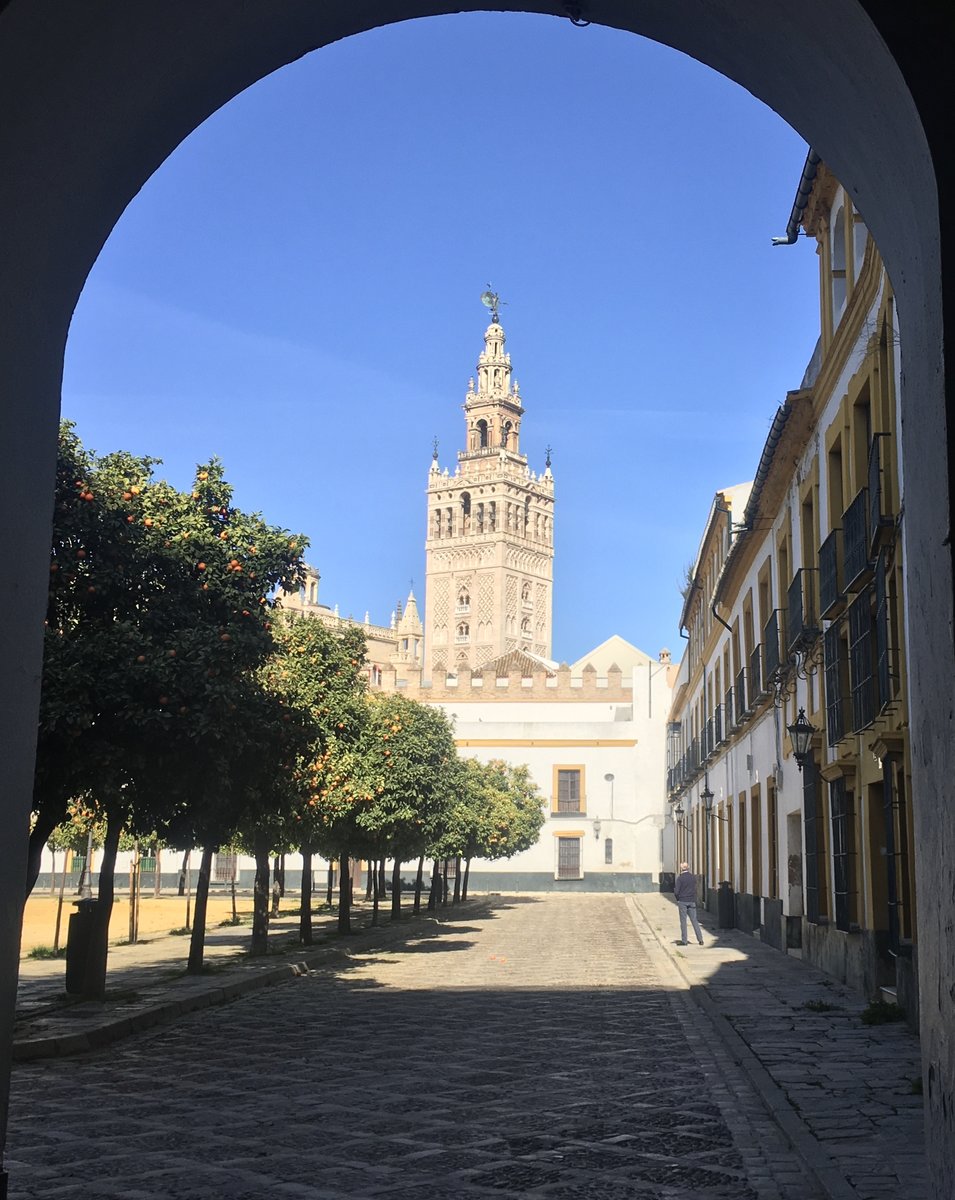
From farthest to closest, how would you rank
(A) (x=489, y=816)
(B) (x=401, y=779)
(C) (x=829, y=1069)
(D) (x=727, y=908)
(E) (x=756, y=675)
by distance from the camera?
(A) (x=489, y=816), (D) (x=727, y=908), (B) (x=401, y=779), (E) (x=756, y=675), (C) (x=829, y=1069)

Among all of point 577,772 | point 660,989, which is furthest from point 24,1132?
point 577,772

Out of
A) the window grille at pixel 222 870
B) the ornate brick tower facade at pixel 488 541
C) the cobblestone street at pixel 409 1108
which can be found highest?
the ornate brick tower facade at pixel 488 541

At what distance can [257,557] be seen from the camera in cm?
1296

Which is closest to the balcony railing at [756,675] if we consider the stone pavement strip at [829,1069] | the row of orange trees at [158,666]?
the stone pavement strip at [829,1069]

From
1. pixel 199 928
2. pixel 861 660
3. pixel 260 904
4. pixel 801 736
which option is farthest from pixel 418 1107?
pixel 260 904

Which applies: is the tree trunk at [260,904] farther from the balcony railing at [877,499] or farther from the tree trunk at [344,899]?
the balcony railing at [877,499]

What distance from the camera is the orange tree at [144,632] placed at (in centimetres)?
1120

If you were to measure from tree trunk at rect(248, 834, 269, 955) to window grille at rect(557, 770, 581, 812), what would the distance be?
40047 millimetres

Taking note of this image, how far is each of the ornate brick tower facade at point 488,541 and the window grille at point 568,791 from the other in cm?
6591

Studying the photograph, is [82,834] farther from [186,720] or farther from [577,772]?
[577,772]

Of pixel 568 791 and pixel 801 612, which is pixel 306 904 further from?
pixel 568 791

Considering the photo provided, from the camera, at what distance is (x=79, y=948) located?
1403cm

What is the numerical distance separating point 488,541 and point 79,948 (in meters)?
117

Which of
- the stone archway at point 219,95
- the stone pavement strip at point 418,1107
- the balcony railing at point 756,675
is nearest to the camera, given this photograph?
the stone archway at point 219,95
